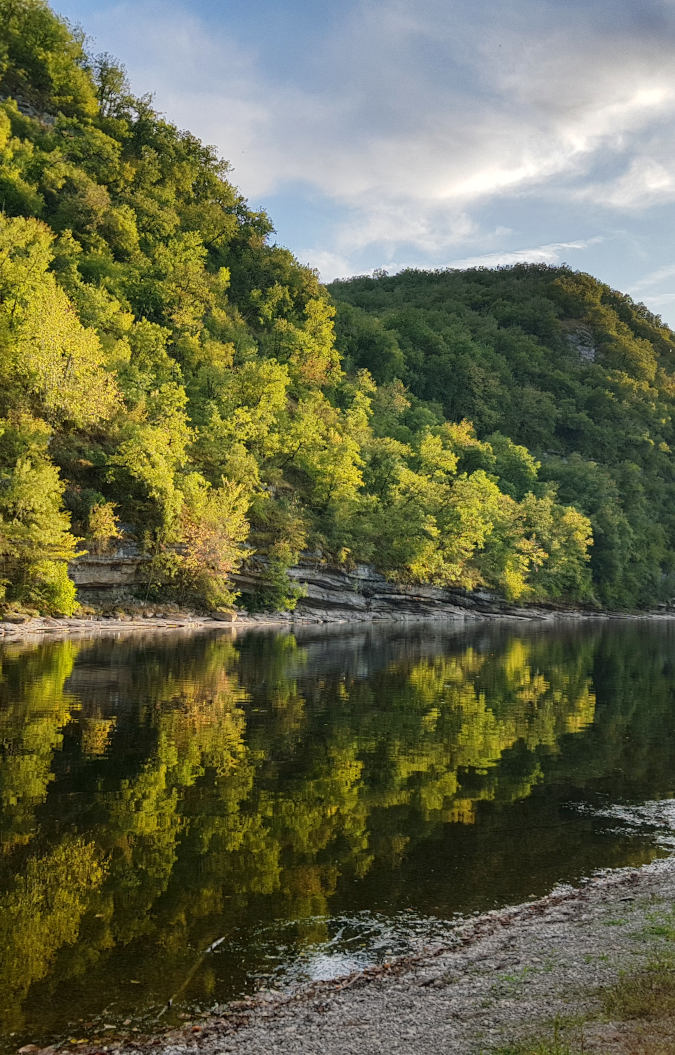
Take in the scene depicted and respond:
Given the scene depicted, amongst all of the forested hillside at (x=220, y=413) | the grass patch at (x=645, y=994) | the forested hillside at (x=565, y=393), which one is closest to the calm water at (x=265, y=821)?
the grass patch at (x=645, y=994)

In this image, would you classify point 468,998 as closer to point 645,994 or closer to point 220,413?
point 645,994

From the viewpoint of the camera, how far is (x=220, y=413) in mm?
77750

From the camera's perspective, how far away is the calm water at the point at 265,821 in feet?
28.9

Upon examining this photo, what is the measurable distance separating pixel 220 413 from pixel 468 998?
7299cm

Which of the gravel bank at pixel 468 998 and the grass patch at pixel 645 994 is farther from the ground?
the grass patch at pixel 645 994

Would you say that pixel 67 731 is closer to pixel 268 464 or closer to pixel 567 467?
pixel 268 464

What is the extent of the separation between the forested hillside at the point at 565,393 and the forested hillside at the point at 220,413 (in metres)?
0.67

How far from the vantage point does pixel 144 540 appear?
57.9 meters

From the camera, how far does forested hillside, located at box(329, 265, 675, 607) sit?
133 metres

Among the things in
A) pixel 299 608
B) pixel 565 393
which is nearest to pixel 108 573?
pixel 299 608

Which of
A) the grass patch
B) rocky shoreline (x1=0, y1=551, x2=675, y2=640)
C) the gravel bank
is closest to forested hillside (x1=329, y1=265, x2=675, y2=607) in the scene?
rocky shoreline (x1=0, y1=551, x2=675, y2=640)

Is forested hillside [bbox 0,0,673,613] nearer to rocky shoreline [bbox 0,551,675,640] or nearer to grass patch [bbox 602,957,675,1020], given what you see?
rocky shoreline [bbox 0,551,675,640]

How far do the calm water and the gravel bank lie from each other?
487 millimetres

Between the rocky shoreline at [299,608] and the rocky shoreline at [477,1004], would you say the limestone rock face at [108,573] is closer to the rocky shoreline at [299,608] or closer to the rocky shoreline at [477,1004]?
the rocky shoreline at [299,608]
